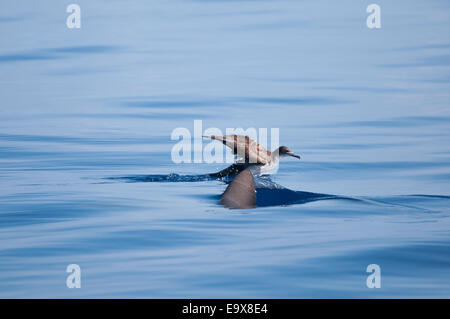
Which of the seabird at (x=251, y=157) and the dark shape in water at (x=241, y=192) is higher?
the seabird at (x=251, y=157)

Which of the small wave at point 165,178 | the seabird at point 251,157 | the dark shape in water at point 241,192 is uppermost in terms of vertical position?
the seabird at point 251,157

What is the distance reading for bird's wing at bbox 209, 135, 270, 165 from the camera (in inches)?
587

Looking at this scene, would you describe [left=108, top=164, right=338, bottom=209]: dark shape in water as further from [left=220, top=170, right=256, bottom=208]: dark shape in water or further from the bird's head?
the bird's head

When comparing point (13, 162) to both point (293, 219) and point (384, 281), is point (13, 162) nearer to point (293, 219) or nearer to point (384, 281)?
point (293, 219)

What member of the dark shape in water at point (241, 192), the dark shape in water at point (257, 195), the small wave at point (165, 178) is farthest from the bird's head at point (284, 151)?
the dark shape in water at point (241, 192)

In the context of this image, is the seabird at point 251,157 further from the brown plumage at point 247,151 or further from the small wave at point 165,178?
the small wave at point 165,178

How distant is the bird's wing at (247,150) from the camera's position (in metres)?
14.9

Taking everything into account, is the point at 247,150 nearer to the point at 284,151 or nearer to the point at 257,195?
the point at 284,151

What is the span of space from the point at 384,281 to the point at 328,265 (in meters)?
0.74

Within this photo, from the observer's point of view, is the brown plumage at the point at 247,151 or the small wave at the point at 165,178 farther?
the brown plumage at the point at 247,151

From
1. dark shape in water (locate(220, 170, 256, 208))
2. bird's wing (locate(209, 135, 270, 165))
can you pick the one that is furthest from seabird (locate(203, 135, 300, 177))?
dark shape in water (locate(220, 170, 256, 208))

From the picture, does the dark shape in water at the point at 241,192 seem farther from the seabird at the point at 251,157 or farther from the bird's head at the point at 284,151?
the bird's head at the point at 284,151
